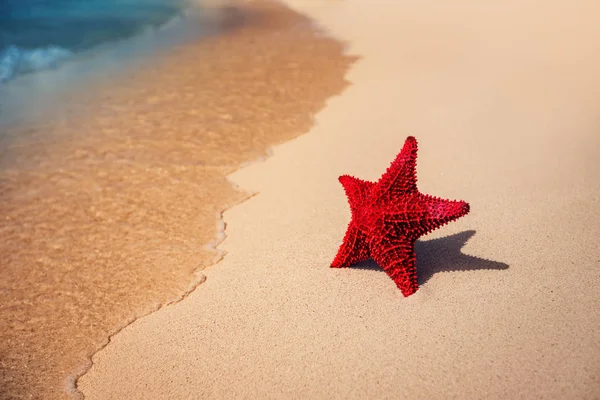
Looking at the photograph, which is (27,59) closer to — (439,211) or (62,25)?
(62,25)

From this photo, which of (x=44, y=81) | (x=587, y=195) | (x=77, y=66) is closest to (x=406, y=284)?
(x=587, y=195)

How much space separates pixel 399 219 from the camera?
3473 mm

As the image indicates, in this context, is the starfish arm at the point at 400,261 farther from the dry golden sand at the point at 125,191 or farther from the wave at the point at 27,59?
the wave at the point at 27,59

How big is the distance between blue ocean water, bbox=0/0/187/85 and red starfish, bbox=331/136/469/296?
9032mm

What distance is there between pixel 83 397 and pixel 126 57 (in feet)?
28.5

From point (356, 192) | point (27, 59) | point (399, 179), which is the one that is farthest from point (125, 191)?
point (27, 59)

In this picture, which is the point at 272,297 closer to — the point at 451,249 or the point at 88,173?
the point at 451,249

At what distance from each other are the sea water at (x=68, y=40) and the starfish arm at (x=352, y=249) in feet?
19.8

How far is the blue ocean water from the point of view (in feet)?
38.5

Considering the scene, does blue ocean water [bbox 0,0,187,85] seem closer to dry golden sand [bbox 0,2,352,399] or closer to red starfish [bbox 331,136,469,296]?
dry golden sand [bbox 0,2,352,399]

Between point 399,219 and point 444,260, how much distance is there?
603 mm

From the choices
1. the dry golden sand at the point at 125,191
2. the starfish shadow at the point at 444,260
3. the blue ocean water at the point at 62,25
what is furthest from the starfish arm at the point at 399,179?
the blue ocean water at the point at 62,25

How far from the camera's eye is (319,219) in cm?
460

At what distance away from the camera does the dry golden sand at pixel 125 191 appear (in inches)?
155
